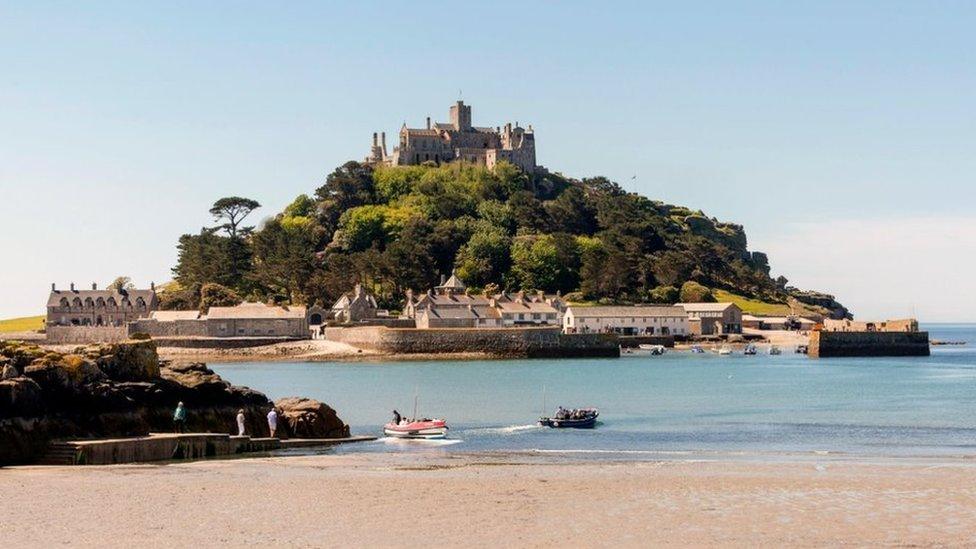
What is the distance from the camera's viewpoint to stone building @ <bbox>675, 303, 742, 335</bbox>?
14300 cm

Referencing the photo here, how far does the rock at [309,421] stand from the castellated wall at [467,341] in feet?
217

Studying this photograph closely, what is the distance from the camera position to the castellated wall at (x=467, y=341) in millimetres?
110250

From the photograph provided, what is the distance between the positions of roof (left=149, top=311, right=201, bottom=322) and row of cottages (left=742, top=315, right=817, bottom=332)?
63.0 metres

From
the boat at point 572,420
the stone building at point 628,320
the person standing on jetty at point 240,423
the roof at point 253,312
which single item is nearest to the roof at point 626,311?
the stone building at point 628,320

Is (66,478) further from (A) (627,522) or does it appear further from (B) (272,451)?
(A) (627,522)

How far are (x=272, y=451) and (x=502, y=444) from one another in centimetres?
825

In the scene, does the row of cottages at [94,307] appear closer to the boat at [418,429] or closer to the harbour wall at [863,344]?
the harbour wall at [863,344]

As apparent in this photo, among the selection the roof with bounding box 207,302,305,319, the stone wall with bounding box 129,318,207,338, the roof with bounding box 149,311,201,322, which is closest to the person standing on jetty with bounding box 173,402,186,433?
the stone wall with bounding box 129,318,207,338

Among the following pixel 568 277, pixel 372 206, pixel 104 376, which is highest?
pixel 372 206

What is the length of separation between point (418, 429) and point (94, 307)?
9780 centimetres

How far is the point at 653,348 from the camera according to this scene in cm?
12675

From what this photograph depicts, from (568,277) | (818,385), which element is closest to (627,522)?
(818,385)

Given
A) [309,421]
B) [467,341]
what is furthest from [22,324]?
[309,421]

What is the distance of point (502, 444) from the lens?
43.3 metres
